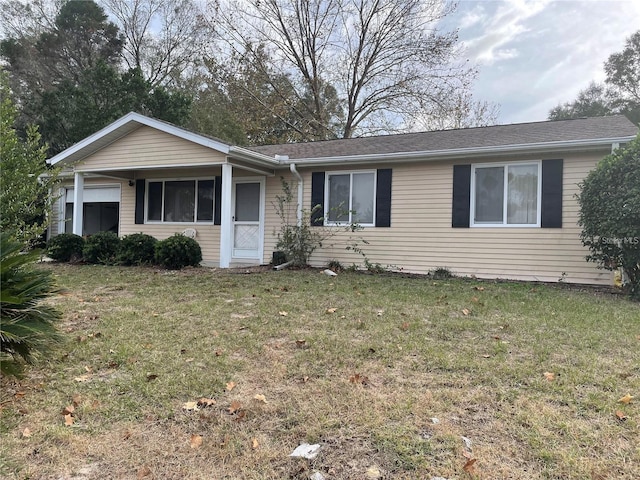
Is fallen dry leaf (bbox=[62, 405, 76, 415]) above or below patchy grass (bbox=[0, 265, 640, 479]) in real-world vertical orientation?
below

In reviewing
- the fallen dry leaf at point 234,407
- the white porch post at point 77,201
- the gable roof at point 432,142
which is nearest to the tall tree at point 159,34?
the white porch post at point 77,201

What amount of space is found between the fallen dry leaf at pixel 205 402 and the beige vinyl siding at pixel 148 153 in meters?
7.30

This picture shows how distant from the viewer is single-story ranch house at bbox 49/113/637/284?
26.1ft

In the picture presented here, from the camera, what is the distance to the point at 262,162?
981 cm

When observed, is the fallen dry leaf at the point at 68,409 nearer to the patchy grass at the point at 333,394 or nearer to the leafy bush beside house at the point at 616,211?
the patchy grass at the point at 333,394

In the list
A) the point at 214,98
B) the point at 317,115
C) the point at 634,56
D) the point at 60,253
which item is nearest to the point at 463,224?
the point at 60,253

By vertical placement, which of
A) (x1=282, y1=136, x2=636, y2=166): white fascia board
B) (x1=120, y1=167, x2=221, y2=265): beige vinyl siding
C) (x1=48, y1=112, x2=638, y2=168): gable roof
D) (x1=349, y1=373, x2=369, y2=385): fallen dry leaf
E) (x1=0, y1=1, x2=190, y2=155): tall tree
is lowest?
(x1=349, y1=373, x2=369, y2=385): fallen dry leaf

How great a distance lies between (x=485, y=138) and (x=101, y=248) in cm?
937

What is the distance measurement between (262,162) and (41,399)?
24.9ft

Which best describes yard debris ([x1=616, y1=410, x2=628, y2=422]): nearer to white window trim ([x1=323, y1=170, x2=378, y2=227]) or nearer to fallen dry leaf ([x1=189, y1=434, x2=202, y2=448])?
fallen dry leaf ([x1=189, y1=434, x2=202, y2=448])

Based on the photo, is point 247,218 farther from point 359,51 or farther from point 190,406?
point 359,51

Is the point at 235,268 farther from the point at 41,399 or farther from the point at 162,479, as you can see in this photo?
the point at 162,479

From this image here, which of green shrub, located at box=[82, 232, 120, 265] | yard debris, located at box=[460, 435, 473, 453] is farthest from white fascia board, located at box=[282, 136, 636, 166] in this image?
yard debris, located at box=[460, 435, 473, 453]

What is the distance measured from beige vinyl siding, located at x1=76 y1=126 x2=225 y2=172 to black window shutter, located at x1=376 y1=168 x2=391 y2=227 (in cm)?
350
